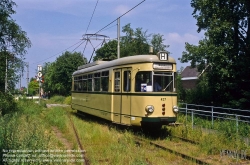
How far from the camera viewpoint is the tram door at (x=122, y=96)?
11969 mm

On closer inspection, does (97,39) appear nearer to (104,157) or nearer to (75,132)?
(75,132)

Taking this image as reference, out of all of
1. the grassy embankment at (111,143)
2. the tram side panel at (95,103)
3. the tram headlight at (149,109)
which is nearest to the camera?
the grassy embankment at (111,143)

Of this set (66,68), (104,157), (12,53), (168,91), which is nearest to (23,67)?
(12,53)

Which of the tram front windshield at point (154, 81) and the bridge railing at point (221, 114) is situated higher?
the tram front windshield at point (154, 81)

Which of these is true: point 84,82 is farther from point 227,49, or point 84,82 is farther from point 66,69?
point 66,69

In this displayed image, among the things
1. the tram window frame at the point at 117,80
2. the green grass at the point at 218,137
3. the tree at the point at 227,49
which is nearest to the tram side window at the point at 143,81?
the tram window frame at the point at 117,80

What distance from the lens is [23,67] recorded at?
57.5 feet

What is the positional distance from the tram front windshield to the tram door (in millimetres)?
548

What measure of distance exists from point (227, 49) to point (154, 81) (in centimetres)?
862

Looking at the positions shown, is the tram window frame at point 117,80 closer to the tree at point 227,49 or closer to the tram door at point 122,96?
the tram door at point 122,96

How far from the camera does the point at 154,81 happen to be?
11.4 m

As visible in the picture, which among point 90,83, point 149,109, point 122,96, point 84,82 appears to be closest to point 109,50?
point 84,82

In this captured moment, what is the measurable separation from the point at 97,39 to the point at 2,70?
1023 cm

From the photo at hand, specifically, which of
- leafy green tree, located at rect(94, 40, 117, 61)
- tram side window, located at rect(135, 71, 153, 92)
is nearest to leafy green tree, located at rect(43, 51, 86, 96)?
leafy green tree, located at rect(94, 40, 117, 61)
